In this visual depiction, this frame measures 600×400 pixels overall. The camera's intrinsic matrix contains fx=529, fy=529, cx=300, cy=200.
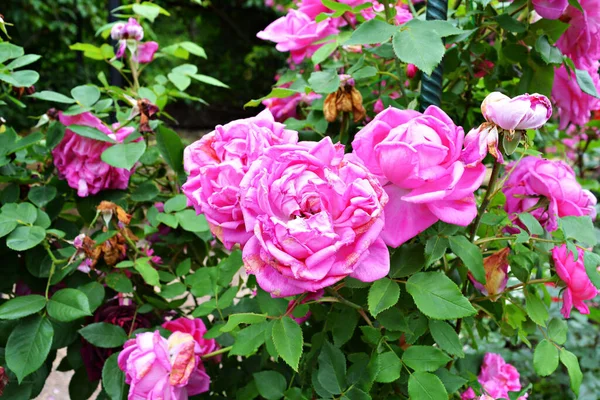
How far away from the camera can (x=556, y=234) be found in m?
0.60

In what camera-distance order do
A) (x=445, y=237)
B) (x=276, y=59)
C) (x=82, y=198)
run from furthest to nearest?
(x=276, y=59), (x=82, y=198), (x=445, y=237)

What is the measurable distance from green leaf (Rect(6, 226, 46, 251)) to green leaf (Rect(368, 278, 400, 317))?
0.46 meters

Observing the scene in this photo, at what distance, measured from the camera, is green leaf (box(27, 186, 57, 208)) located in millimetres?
799

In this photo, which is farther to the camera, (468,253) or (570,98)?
(570,98)

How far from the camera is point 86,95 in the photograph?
84 centimetres

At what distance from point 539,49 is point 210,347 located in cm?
58

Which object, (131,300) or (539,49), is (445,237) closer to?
(539,49)

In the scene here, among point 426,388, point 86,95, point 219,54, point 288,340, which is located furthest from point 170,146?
point 219,54

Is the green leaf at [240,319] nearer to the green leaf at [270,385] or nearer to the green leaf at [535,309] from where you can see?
the green leaf at [270,385]

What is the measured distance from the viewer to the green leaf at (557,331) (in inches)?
24.1

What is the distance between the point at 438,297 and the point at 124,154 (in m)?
0.51

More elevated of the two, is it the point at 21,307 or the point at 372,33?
the point at 372,33

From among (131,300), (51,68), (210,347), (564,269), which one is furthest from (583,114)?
(51,68)

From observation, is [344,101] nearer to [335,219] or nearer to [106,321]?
[335,219]
